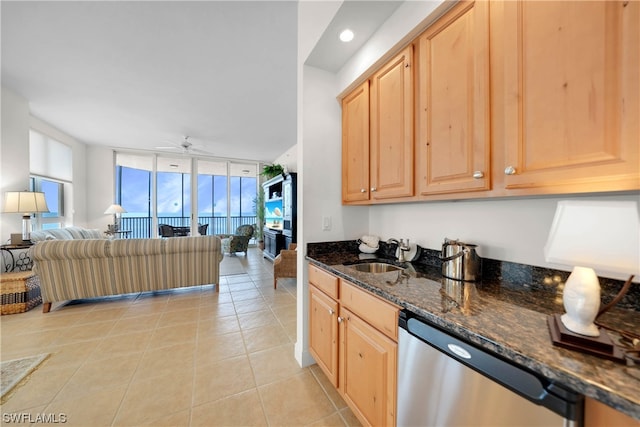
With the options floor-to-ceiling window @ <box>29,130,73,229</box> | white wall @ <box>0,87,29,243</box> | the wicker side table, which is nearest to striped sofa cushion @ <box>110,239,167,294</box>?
the wicker side table

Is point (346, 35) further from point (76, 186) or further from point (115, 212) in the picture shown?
point (76, 186)

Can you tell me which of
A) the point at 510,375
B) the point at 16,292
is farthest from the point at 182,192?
the point at 510,375

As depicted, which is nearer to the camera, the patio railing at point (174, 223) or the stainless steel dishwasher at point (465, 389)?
the stainless steel dishwasher at point (465, 389)

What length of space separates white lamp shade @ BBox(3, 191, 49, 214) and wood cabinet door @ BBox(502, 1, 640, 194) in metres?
5.21

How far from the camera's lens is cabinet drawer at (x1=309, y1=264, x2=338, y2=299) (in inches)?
60.3

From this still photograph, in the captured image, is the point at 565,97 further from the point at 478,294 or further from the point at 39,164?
the point at 39,164

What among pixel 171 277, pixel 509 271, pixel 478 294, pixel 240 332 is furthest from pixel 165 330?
pixel 509 271

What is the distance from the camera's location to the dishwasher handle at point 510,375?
1.85 ft

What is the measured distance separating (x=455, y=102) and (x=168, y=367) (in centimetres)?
274

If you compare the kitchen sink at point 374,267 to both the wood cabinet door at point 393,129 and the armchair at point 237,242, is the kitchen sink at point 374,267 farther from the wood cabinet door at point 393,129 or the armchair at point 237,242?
the armchair at point 237,242

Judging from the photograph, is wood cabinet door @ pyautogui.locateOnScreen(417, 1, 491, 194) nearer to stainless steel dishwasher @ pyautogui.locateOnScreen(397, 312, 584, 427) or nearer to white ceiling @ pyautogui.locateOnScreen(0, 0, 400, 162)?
white ceiling @ pyautogui.locateOnScreen(0, 0, 400, 162)

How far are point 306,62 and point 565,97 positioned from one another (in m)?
1.67

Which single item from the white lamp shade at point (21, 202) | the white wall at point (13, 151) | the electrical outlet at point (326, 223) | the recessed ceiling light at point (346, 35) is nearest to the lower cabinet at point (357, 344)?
the electrical outlet at point (326, 223)

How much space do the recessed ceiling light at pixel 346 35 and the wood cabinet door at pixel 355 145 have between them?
1.01 feet
